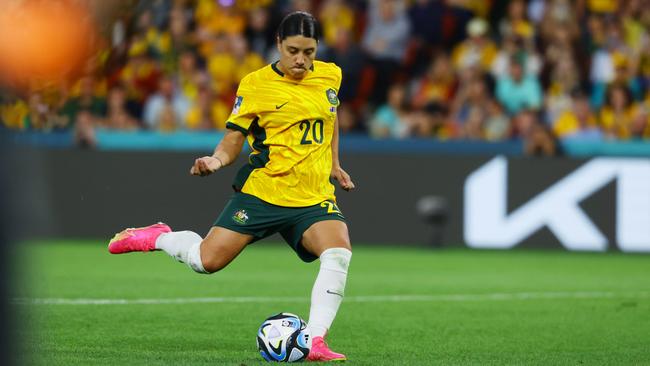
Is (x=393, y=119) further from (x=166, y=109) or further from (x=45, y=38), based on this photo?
(x=45, y=38)

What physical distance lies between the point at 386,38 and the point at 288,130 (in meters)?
11.6

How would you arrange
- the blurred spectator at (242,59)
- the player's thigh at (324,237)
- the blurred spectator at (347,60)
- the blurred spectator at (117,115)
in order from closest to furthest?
the player's thigh at (324,237), the blurred spectator at (117,115), the blurred spectator at (347,60), the blurred spectator at (242,59)

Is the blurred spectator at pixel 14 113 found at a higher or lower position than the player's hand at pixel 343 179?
higher

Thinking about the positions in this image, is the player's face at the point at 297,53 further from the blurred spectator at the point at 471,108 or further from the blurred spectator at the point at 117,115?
the blurred spectator at the point at 117,115

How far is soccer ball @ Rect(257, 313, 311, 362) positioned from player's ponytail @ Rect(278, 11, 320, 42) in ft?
4.74

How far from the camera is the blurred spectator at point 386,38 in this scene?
17.2 metres

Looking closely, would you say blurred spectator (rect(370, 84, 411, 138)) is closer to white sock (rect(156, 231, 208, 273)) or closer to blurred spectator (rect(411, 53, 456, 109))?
blurred spectator (rect(411, 53, 456, 109))

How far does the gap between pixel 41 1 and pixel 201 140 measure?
13.6 m

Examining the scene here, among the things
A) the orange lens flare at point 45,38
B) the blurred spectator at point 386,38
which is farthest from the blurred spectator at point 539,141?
the orange lens flare at point 45,38

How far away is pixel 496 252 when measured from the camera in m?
14.4

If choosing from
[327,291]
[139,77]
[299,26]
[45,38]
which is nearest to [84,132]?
[139,77]

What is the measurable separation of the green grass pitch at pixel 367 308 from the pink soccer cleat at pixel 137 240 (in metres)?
0.51

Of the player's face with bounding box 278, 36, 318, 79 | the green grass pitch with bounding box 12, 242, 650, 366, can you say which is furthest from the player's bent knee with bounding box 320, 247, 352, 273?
the player's face with bounding box 278, 36, 318, 79

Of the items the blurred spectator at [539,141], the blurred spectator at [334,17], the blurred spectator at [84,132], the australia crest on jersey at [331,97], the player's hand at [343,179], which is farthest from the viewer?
the blurred spectator at [334,17]
